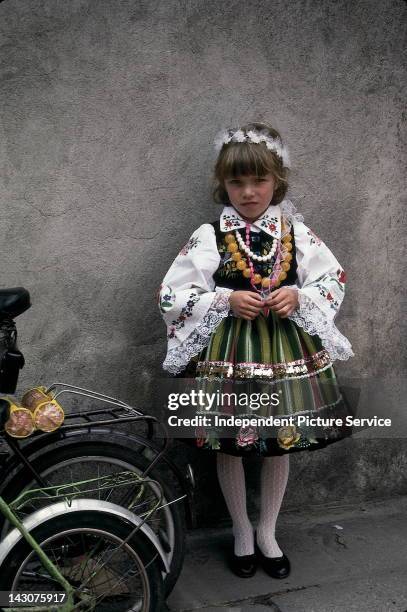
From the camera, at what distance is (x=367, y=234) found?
3471 mm

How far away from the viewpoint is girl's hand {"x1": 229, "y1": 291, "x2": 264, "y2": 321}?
267 cm

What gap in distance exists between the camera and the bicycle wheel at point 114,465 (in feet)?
8.05

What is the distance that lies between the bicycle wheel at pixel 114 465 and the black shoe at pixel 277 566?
1.91ft

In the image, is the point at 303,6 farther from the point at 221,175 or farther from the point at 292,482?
the point at 292,482

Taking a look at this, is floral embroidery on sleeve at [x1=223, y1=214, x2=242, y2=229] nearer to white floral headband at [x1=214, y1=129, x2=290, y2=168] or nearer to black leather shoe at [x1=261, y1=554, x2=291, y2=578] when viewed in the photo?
white floral headband at [x1=214, y1=129, x2=290, y2=168]

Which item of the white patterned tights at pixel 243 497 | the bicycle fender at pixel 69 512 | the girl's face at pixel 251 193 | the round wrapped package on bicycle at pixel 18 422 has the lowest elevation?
the white patterned tights at pixel 243 497

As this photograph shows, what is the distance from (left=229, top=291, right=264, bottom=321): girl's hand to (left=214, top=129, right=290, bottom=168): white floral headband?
24.4 inches

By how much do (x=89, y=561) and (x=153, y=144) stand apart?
1765 millimetres

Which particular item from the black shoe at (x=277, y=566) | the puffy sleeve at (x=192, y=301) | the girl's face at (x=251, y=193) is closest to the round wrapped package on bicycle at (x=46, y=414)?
the puffy sleeve at (x=192, y=301)

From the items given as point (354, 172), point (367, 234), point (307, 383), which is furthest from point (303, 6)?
point (307, 383)

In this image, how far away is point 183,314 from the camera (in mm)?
2756

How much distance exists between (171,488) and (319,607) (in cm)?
85

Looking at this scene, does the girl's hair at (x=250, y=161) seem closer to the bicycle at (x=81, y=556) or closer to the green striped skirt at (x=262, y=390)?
the green striped skirt at (x=262, y=390)

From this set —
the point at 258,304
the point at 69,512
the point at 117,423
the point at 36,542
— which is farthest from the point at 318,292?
the point at 36,542
